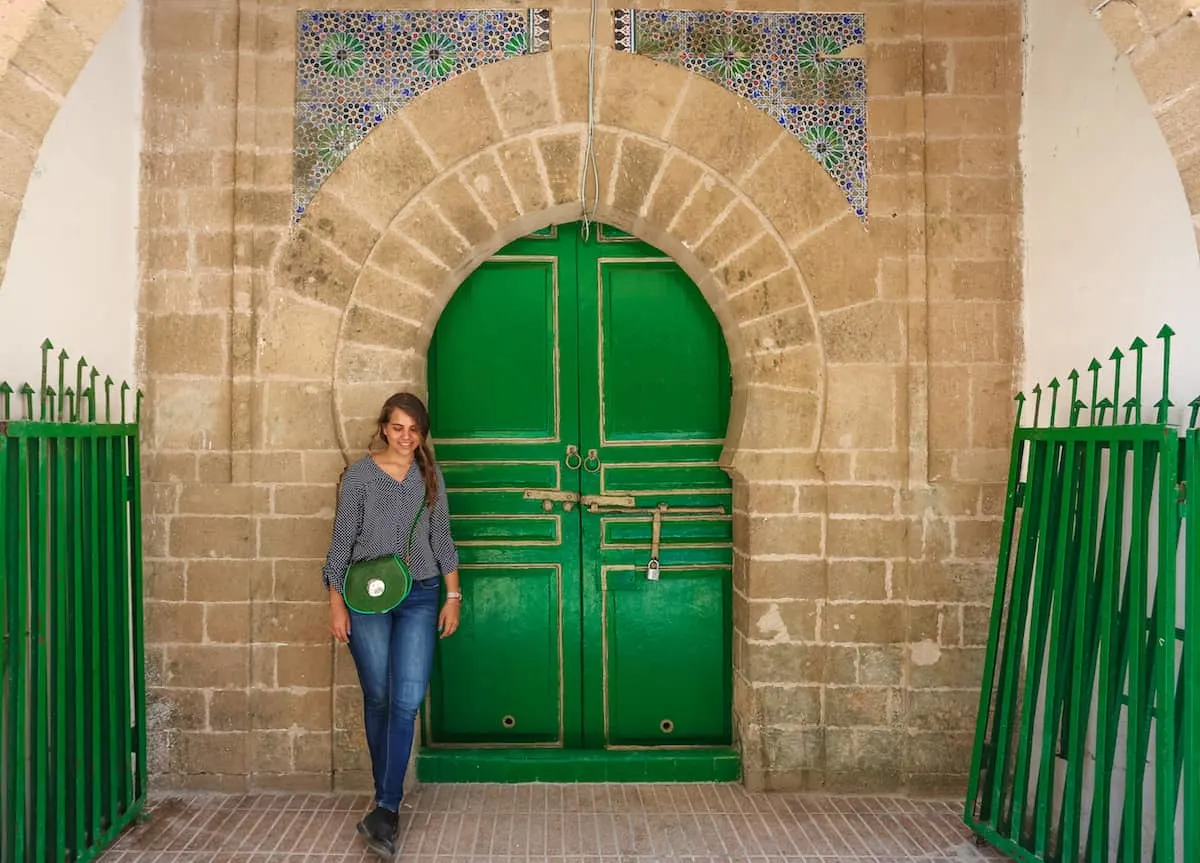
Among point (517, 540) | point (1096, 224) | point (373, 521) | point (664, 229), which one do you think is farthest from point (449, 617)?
→ point (1096, 224)

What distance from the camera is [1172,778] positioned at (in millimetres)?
2527

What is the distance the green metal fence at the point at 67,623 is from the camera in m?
2.80

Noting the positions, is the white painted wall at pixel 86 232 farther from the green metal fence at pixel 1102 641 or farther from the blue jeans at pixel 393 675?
the green metal fence at pixel 1102 641

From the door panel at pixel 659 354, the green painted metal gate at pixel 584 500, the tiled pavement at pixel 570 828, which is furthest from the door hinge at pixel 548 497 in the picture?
the tiled pavement at pixel 570 828

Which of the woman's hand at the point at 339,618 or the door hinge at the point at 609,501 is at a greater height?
the door hinge at the point at 609,501

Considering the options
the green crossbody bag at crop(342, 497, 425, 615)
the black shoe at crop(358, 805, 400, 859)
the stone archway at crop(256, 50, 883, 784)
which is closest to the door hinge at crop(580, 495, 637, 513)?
the stone archway at crop(256, 50, 883, 784)

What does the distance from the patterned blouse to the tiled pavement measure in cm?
103

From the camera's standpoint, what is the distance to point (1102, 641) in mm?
2822

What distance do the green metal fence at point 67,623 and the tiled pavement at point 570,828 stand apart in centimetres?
33

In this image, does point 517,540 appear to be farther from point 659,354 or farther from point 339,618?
point 659,354

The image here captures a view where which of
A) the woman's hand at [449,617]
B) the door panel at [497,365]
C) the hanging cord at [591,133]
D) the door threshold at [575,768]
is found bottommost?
the door threshold at [575,768]

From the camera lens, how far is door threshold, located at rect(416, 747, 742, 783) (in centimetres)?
397

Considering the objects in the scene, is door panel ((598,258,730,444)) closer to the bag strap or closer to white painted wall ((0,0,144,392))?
the bag strap

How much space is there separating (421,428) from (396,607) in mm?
694
